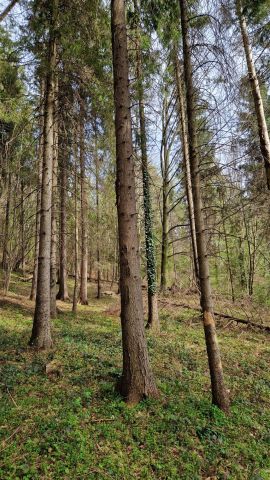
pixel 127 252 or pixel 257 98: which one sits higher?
Result: pixel 257 98

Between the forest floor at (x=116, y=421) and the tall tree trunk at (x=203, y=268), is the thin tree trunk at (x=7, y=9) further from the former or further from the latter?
the forest floor at (x=116, y=421)

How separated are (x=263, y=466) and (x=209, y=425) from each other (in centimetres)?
74

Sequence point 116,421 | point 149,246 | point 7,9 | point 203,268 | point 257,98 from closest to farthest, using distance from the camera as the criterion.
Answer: point 116,421, point 203,268, point 7,9, point 257,98, point 149,246

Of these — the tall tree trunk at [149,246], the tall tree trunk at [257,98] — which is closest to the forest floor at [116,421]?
the tall tree trunk at [149,246]

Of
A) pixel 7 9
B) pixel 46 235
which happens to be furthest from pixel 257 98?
pixel 7 9

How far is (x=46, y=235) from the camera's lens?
637 cm

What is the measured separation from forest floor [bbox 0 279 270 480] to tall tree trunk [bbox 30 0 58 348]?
39 centimetres

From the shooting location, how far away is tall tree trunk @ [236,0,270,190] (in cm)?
633

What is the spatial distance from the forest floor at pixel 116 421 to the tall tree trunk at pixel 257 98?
4.35 metres

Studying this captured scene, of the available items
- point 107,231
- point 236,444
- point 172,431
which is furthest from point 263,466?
point 107,231

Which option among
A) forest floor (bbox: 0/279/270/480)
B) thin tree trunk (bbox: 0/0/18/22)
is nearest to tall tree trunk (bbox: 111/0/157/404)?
forest floor (bbox: 0/279/270/480)

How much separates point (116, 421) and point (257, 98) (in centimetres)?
Result: 685

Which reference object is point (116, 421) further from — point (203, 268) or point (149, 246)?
point (149, 246)

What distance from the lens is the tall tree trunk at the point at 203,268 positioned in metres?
4.48
